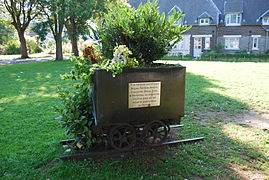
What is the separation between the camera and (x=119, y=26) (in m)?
3.30

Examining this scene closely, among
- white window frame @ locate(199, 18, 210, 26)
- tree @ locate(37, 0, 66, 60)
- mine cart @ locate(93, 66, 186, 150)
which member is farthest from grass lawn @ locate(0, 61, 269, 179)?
white window frame @ locate(199, 18, 210, 26)

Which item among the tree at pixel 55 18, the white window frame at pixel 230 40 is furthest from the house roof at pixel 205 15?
the tree at pixel 55 18

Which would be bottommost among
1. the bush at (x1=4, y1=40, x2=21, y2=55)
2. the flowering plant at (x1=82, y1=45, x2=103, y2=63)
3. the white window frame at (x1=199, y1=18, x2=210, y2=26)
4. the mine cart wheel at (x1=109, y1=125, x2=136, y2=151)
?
the mine cart wheel at (x1=109, y1=125, x2=136, y2=151)

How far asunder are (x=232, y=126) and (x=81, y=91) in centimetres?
288

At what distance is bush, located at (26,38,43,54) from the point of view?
1585 inches

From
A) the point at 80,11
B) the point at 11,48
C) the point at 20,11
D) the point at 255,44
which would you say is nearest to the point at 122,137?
the point at 80,11

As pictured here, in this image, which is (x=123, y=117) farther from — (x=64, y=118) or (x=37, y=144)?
(x=37, y=144)

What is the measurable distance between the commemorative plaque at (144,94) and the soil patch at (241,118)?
1.94 m

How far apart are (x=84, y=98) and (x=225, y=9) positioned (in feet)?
101

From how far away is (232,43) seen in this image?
29.7 metres

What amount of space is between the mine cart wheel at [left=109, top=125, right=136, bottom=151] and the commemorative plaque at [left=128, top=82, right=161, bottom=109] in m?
0.34

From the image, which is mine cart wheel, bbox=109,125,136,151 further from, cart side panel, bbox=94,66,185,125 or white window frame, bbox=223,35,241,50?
white window frame, bbox=223,35,241,50

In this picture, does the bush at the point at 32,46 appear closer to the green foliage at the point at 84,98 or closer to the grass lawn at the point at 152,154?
the grass lawn at the point at 152,154

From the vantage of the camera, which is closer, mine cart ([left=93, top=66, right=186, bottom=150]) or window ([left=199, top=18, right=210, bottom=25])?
mine cart ([left=93, top=66, right=186, bottom=150])
